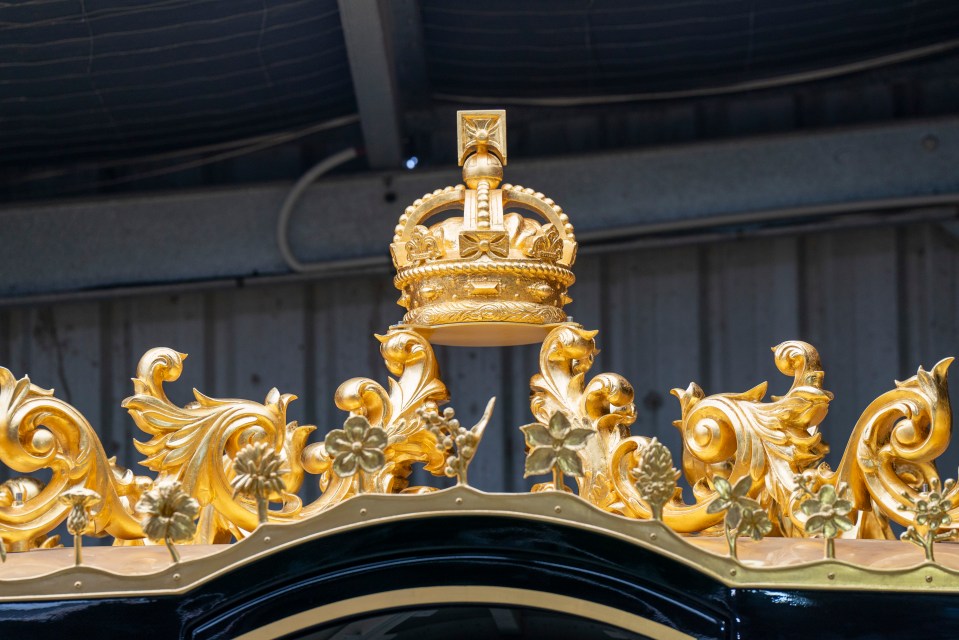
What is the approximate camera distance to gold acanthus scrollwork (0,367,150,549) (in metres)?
1.59

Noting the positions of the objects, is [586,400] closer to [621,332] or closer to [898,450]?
[898,450]

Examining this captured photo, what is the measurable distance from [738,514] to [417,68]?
2.03 metres

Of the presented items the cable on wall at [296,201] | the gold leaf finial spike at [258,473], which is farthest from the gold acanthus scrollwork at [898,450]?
the cable on wall at [296,201]

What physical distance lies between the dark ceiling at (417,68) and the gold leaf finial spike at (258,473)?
1.58 meters

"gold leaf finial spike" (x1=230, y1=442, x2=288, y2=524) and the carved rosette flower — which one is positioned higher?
"gold leaf finial spike" (x1=230, y1=442, x2=288, y2=524)

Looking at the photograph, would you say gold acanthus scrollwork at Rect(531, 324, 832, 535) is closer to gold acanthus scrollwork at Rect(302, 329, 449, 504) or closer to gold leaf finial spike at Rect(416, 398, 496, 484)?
gold acanthus scrollwork at Rect(302, 329, 449, 504)

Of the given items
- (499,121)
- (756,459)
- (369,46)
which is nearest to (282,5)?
(369,46)

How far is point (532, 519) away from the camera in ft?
4.37

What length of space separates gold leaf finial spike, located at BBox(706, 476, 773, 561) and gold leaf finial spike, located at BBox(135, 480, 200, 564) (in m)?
0.58

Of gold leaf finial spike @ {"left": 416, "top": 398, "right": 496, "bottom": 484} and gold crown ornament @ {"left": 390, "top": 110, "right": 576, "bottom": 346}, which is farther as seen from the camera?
gold crown ornament @ {"left": 390, "top": 110, "right": 576, "bottom": 346}

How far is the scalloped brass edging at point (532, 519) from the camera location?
1.32 meters

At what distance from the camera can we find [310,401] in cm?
345

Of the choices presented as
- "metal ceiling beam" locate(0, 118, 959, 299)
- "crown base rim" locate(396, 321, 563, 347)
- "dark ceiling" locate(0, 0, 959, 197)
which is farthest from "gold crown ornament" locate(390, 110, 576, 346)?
"metal ceiling beam" locate(0, 118, 959, 299)

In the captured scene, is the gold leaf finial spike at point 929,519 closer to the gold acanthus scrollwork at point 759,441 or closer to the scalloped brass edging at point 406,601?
the gold acanthus scrollwork at point 759,441
